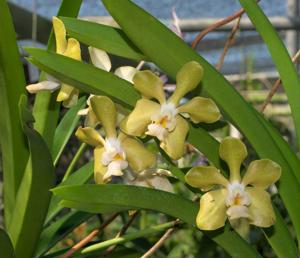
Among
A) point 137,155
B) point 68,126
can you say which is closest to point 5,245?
point 137,155

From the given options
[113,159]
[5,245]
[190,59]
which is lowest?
[5,245]

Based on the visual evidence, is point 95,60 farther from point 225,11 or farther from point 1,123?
point 225,11

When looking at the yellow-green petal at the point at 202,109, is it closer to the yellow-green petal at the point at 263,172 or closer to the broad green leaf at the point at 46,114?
the yellow-green petal at the point at 263,172

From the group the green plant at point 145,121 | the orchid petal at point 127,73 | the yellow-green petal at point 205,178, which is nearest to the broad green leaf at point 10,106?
the green plant at point 145,121

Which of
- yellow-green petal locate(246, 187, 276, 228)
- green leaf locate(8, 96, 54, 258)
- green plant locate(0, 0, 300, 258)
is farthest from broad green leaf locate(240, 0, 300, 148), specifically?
green leaf locate(8, 96, 54, 258)

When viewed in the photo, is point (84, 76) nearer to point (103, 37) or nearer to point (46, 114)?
point (103, 37)

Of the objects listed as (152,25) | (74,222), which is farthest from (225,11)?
(152,25)

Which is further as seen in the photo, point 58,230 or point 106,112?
point 58,230
